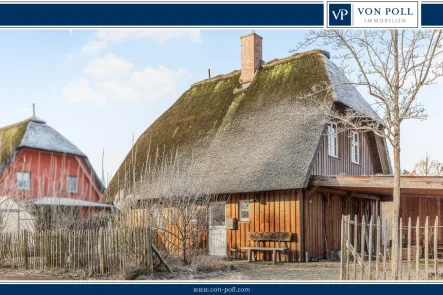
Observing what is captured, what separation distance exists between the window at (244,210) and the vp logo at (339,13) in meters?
9.17

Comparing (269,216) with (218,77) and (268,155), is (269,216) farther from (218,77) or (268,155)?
(218,77)

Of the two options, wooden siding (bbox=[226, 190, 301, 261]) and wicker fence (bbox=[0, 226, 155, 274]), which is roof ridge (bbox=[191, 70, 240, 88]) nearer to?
wooden siding (bbox=[226, 190, 301, 261])

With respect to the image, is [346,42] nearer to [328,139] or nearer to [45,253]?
[328,139]

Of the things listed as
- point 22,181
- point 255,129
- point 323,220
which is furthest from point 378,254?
point 22,181

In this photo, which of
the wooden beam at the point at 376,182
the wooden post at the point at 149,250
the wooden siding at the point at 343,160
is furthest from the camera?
the wooden siding at the point at 343,160

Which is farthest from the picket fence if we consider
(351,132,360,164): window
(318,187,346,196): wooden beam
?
(351,132,360,164): window

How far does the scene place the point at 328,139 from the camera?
1590 cm

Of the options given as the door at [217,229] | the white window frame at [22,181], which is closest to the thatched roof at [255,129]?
the door at [217,229]

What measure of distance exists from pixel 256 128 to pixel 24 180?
7572 mm

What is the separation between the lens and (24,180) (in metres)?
16.7

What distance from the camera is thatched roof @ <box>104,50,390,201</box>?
14.7 meters

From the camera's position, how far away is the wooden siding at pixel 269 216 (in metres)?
14.6

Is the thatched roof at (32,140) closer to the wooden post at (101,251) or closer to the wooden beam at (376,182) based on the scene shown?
the wooden post at (101,251)
